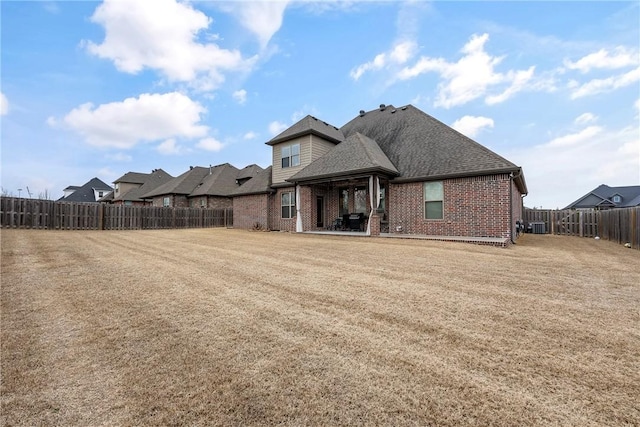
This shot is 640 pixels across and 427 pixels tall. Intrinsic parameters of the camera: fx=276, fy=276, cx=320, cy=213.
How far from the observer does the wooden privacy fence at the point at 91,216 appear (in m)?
16.4

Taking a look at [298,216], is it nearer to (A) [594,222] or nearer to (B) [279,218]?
(B) [279,218]

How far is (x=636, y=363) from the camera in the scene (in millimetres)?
2611

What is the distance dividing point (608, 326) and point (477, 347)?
1987 mm

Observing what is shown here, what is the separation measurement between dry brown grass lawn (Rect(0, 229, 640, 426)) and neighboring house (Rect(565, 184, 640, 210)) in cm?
4622

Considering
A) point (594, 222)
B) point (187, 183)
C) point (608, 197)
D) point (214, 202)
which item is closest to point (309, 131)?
point (214, 202)

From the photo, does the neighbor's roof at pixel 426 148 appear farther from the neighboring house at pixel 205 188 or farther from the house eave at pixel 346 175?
the neighboring house at pixel 205 188

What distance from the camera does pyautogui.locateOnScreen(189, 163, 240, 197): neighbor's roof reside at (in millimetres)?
28766

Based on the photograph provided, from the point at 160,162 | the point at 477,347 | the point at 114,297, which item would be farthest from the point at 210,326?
the point at 160,162

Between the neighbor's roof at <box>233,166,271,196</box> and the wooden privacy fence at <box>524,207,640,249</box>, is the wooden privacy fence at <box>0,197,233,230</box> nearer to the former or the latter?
the neighbor's roof at <box>233,166,271,196</box>

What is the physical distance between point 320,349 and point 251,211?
1856cm

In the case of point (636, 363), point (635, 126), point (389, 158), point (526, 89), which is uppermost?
point (526, 89)

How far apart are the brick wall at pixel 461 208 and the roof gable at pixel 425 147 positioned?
1.64 feet

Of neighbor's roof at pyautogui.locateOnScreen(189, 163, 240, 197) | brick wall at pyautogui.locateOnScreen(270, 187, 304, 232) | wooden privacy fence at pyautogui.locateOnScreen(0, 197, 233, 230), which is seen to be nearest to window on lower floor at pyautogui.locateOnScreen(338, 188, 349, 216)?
brick wall at pyautogui.locateOnScreen(270, 187, 304, 232)

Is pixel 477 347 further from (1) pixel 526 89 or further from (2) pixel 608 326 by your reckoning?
(1) pixel 526 89
